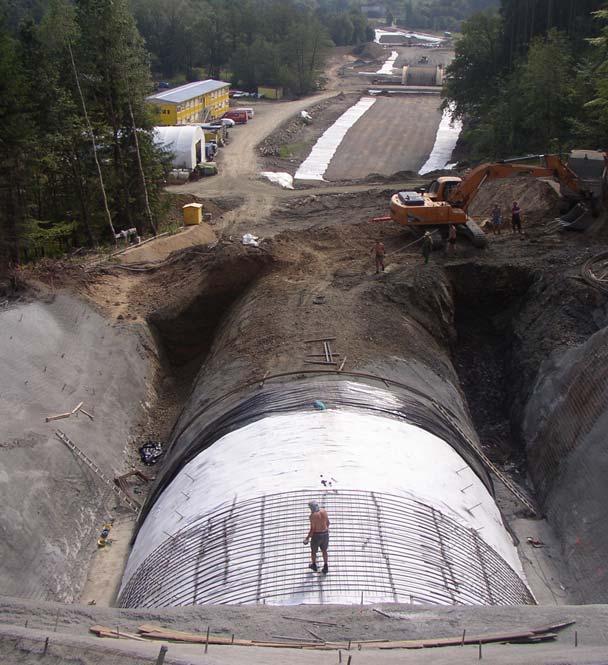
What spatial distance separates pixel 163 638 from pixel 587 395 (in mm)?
11097

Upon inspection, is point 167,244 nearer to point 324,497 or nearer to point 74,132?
point 74,132

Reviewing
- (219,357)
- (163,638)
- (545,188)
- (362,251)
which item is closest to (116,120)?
(362,251)

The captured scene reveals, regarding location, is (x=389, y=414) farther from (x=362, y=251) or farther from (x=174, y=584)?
(x=362, y=251)

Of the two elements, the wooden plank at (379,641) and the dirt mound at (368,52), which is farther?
the dirt mound at (368,52)

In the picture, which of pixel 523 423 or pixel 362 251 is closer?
pixel 523 423

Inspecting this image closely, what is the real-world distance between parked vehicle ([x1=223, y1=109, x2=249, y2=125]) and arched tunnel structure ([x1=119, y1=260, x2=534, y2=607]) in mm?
47565

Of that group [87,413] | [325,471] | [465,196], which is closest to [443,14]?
[465,196]

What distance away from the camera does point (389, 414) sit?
15.0 metres

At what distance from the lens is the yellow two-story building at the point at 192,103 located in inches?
2197

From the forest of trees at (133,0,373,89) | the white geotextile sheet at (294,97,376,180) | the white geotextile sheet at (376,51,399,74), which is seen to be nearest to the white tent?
the white geotextile sheet at (294,97,376,180)

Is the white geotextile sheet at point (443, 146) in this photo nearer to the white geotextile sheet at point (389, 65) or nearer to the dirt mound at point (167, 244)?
the dirt mound at point (167, 244)

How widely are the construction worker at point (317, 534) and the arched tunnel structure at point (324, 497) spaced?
244 mm

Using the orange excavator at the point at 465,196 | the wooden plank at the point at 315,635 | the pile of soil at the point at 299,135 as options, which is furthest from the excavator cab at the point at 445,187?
the pile of soil at the point at 299,135

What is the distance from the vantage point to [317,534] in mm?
10203
